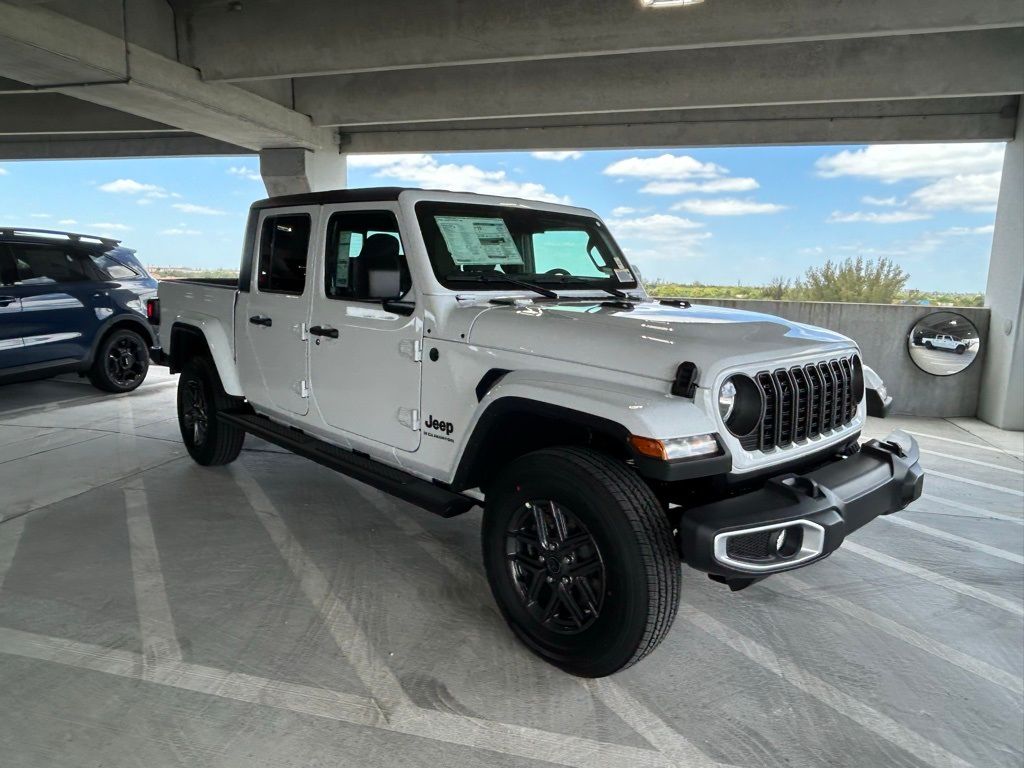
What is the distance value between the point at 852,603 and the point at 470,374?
7.51 feet

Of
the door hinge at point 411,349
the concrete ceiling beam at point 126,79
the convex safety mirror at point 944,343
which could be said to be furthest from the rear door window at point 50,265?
the convex safety mirror at point 944,343

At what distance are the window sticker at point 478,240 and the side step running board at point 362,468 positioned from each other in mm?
1121

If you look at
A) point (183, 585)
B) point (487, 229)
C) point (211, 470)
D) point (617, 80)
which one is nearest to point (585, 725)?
point (183, 585)

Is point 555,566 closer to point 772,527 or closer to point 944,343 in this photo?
point 772,527

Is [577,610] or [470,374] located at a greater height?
[470,374]

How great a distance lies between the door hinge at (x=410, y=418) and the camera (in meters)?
3.19

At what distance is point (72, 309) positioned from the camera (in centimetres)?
741

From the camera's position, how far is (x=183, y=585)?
3330 mm

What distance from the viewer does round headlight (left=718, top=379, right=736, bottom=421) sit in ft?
7.88

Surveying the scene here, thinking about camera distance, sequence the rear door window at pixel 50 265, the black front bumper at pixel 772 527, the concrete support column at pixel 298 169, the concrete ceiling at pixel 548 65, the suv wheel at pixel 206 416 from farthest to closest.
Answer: the concrete support column at pixel 298 169
the rear door window at pixel 50 265
the concrete ceiling at pixel 548 65
the suv wheel at pixel 206 416
the black front bumper at pixel 772 527

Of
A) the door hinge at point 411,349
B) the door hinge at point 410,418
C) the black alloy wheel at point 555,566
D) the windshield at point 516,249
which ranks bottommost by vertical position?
the black alloy wheel at point 555,566

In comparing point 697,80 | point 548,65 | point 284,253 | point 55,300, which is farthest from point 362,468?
point 548,65

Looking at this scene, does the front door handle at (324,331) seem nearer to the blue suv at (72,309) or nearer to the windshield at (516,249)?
the windshield at (516,249)

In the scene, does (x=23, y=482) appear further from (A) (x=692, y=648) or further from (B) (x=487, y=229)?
(A) (x=692, y=648)
